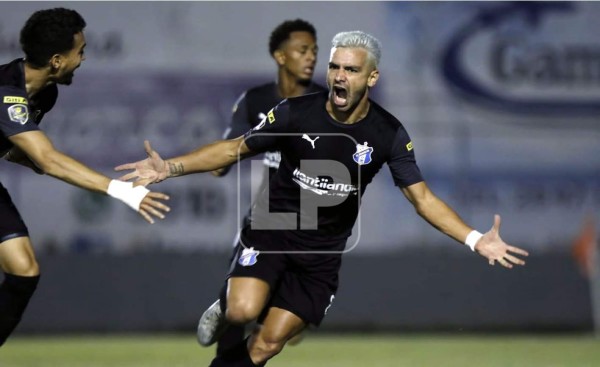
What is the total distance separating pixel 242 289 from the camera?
867cm

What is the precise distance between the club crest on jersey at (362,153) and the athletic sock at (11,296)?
7.77ft

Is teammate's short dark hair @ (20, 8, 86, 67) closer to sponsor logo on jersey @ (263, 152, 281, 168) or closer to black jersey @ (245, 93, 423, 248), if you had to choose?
black jersey @ (245, 93, 423, 248)

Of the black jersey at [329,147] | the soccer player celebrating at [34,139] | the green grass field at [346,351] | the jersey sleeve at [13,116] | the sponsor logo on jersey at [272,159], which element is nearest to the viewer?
the soccer player celebrating at [34,139]

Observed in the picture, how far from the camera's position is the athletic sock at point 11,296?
8.46 m

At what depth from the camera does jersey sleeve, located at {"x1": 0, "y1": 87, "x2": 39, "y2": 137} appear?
8.30 meters

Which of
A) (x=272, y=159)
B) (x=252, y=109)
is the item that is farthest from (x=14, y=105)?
(x=252, y=109)

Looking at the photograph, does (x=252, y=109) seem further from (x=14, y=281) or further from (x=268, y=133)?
(x=14, y=281)

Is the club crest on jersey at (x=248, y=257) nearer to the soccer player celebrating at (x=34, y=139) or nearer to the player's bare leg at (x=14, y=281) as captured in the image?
the soccer player celebrating at (x=34, y=139)

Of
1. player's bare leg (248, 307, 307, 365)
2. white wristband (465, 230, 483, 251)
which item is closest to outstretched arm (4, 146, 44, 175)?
player's bare leg (248, 307, 307, 365)

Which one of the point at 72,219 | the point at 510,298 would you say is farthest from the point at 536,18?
the point at 72,219

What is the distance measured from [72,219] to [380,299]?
458 cm

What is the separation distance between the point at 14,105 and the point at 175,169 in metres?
1.16

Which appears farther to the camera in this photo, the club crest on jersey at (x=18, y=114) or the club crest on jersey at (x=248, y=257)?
the club crest on jersey at (x=248, y=257)

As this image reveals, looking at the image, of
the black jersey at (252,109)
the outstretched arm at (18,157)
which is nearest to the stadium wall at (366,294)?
the black jersey at (252,109)
